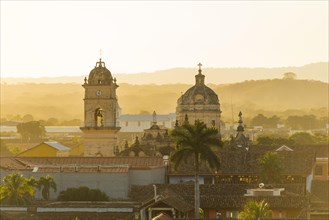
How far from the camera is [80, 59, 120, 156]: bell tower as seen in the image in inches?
3671

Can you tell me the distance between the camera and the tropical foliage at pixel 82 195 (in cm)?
7900

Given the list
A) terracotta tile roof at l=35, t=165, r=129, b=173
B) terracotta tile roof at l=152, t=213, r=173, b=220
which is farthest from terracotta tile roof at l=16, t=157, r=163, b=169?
terracotta tile roof at l=152, t=213, r=173, b=220

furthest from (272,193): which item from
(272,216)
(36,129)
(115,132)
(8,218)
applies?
(36,129)

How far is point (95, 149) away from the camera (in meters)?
94.4

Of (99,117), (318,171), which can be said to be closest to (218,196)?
(99,117)

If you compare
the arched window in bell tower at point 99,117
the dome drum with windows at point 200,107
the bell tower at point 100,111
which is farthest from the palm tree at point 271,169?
the dome drum with windows at point 200,107

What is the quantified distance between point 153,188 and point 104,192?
369cm

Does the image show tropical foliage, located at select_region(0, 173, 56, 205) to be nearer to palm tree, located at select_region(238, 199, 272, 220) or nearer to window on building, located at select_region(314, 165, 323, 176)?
palm tree, located at select_region(238, 199, 272, 220)

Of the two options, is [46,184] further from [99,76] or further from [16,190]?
[99,76]

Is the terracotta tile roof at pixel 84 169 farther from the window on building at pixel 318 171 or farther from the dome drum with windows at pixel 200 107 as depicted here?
the window on building at pixel 318 171

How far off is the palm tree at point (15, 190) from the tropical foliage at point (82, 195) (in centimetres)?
336

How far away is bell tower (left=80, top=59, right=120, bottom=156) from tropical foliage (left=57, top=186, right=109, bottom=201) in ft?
44.7

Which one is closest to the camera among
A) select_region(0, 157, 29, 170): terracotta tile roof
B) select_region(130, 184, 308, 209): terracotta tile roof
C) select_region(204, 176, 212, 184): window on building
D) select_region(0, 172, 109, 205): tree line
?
select_region(130, 184, 308, 209): terracotta tile roof

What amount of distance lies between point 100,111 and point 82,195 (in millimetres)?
16109
